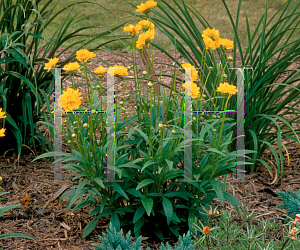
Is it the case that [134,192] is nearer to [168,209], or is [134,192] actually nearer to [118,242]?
[168,209]

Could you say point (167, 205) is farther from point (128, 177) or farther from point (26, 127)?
point (26, 127)

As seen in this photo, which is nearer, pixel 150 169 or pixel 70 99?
pixel 70 99

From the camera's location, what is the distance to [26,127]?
8.41 ft

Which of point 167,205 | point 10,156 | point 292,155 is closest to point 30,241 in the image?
point 167,205

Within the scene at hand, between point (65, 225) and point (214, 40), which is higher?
point (214, 40)

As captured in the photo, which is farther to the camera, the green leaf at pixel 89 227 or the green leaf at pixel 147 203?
the green leaf at pixel 89 227

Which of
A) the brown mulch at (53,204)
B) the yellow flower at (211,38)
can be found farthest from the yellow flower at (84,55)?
the brown mulch at (53,204)

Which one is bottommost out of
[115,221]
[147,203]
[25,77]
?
[115,221]

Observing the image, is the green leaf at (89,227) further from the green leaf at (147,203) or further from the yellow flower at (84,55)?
the yellow flower at (84,55)

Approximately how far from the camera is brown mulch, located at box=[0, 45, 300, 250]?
1.85 metres

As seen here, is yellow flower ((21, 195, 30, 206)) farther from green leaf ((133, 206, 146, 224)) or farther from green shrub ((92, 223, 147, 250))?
green shrub ((92, 223, 147, 250))

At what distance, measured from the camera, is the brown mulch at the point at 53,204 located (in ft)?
6.08

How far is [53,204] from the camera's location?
2.14 metres

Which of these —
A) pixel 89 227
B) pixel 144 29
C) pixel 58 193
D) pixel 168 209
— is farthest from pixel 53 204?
pixel 144 29
